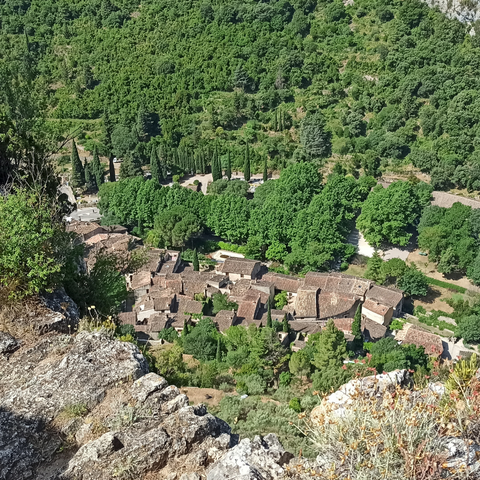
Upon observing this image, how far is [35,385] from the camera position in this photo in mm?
9180

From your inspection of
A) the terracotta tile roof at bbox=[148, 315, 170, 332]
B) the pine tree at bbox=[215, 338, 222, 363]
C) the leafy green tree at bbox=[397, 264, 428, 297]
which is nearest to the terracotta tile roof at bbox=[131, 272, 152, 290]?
the terracotta tile roof at bbox=[148, 315, 170, 332]

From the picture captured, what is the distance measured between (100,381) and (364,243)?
1516 inches

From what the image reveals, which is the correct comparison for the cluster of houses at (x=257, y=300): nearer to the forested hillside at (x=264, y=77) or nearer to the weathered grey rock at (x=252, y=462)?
the forested hillside at (x=264, y=77)

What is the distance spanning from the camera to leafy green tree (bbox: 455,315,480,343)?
109ft

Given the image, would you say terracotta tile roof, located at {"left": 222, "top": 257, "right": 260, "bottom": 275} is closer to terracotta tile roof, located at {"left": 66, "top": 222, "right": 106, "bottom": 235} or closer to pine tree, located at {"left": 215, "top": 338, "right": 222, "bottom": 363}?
pine tree, located at {"left": 215, "top": 338, "right": 222, "bottom": 363}

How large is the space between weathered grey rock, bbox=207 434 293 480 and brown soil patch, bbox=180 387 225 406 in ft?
39.8

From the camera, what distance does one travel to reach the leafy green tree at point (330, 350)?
2727cm

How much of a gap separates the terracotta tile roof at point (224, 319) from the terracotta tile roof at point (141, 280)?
21.5ft

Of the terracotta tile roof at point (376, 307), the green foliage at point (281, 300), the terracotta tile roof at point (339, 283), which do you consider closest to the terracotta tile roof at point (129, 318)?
the green foliage at point (281, 300)

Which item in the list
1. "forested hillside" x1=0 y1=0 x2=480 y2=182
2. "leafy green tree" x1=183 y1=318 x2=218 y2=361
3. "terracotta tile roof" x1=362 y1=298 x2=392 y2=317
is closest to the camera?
"leafy green tree" x1=183 y1=318 x2=218 y2=361

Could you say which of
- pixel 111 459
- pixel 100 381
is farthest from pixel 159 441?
pixel 100 381

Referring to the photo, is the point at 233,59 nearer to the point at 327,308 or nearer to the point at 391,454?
the point at 327,308

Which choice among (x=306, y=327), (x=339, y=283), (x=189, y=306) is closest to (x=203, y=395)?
(x=306, y=327)

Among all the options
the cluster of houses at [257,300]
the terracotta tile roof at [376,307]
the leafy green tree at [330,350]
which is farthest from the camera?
the terracotta tile roof at [376,307]
